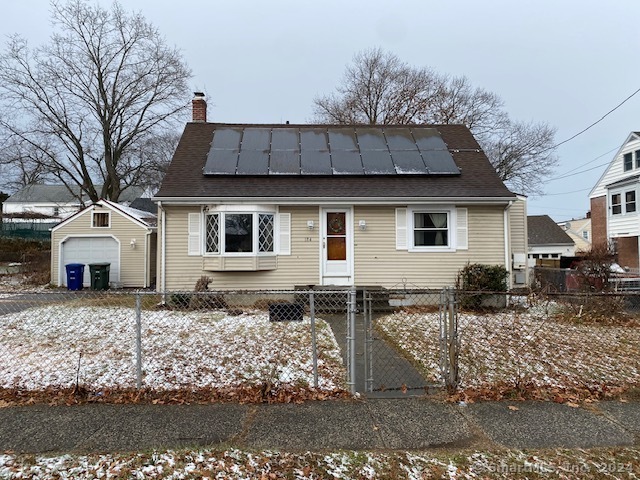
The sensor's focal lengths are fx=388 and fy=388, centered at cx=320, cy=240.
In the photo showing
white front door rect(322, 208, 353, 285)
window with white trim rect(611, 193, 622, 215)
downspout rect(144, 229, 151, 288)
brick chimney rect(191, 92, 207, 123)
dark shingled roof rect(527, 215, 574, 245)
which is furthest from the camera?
dark shingled roof rect(527, 215, 574, 245)

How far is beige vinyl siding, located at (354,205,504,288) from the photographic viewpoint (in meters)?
10.4

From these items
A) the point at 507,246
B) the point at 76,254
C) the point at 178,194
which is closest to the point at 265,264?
the point at 178,194

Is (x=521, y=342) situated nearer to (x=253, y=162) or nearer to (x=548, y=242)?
(x=253, y=162)

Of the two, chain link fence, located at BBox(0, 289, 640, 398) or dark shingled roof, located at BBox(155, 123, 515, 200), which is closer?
chain link fence, located at BBox(0, 289, 640, 398)

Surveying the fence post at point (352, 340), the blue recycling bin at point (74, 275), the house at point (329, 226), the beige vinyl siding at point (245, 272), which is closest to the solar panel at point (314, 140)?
the house at point (329, 226)

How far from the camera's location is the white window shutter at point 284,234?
34.0 feet

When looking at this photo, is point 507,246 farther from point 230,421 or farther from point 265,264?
point 230,421

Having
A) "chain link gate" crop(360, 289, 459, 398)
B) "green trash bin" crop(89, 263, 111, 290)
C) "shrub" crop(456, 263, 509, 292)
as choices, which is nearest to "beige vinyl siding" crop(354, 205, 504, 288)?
"shrub" crop(456, 263, 509, 292)

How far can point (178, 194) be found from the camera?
9984 millimetres

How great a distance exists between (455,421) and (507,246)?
8.01 metres

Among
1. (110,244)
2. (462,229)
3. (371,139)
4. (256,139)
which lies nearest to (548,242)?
(371,139)

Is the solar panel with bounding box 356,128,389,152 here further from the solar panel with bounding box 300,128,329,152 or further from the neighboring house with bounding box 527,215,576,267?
the neighboring house with bounding box 527,215,576,267

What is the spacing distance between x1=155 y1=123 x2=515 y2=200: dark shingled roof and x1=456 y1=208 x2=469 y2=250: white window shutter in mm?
527

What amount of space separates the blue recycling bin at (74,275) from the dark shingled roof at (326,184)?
18.4ft
